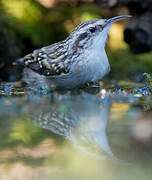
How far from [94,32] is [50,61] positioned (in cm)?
89

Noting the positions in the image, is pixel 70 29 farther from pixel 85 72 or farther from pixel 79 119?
pixel 79 119

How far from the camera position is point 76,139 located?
250 centimetres

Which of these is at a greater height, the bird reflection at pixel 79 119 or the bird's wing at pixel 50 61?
the bird's wing at pixel 50 61

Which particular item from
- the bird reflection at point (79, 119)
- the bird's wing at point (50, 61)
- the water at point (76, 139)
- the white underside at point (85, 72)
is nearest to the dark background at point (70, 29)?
the bird's wing at point (50, 61)

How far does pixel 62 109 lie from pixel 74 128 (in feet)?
2.34

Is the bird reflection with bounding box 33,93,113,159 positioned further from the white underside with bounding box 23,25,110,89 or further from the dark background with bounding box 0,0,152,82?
the dark background with bounding box 0,0,152,82

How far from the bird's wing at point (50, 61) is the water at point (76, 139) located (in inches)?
36.7

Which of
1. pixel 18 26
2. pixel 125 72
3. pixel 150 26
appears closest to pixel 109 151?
pixel 125 72

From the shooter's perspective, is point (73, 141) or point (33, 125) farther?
point (33, 125)

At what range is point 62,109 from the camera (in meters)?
3.44

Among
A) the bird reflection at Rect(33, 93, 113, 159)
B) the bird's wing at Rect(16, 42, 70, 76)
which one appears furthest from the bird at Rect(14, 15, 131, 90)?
the bird reflection at Rect(33, 93, 113, 159)

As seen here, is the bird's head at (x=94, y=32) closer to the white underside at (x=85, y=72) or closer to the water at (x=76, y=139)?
the white underside at (x=85, y=72)

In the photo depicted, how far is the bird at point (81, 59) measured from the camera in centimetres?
453

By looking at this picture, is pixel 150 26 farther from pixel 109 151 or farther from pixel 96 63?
pixel 109 151
